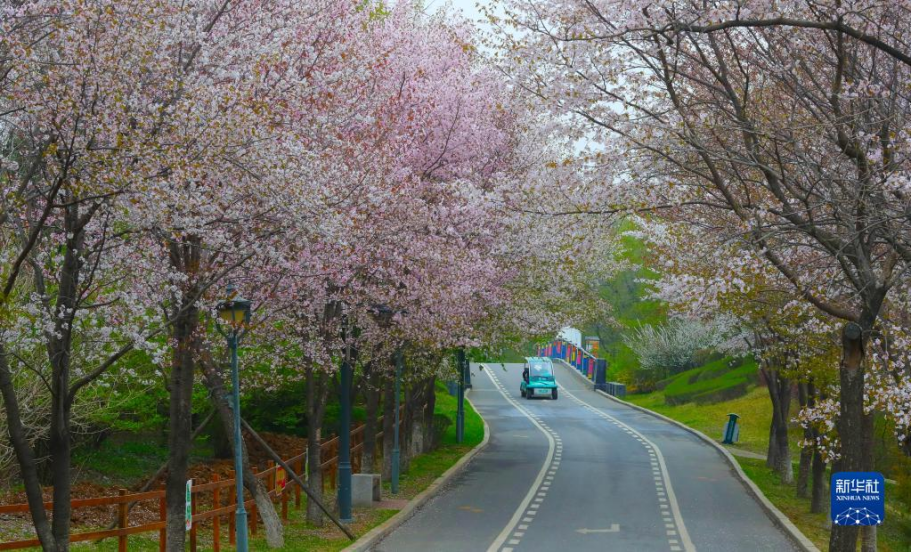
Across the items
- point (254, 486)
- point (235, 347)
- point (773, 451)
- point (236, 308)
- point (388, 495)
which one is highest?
point (236, 308)

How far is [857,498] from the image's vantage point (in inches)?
484

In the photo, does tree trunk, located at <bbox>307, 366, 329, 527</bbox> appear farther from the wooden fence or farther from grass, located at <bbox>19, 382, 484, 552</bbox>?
the wooden fence

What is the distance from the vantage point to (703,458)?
34406mm

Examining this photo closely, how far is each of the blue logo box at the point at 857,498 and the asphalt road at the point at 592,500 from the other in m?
6.18

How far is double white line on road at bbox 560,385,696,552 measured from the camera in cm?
1897

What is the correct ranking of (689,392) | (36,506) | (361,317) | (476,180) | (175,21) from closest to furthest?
(36,506)
(175,21)
(361,317)
(476,180)
(689,392)

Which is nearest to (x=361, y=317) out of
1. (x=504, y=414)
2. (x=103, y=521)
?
(x=103, y=521)

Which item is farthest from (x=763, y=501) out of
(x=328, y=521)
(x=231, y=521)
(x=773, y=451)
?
(x=231, y=521)

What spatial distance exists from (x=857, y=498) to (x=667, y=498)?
1305 cm

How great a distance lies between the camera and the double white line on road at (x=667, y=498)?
18969mm

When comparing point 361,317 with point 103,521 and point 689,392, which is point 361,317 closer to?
point 103,521

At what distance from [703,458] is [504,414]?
711 inches

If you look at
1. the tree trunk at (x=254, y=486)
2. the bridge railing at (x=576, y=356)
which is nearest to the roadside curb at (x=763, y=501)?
the tree trunk at (x=254, y=486)

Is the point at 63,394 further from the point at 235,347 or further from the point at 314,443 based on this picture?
the point at 314,443
